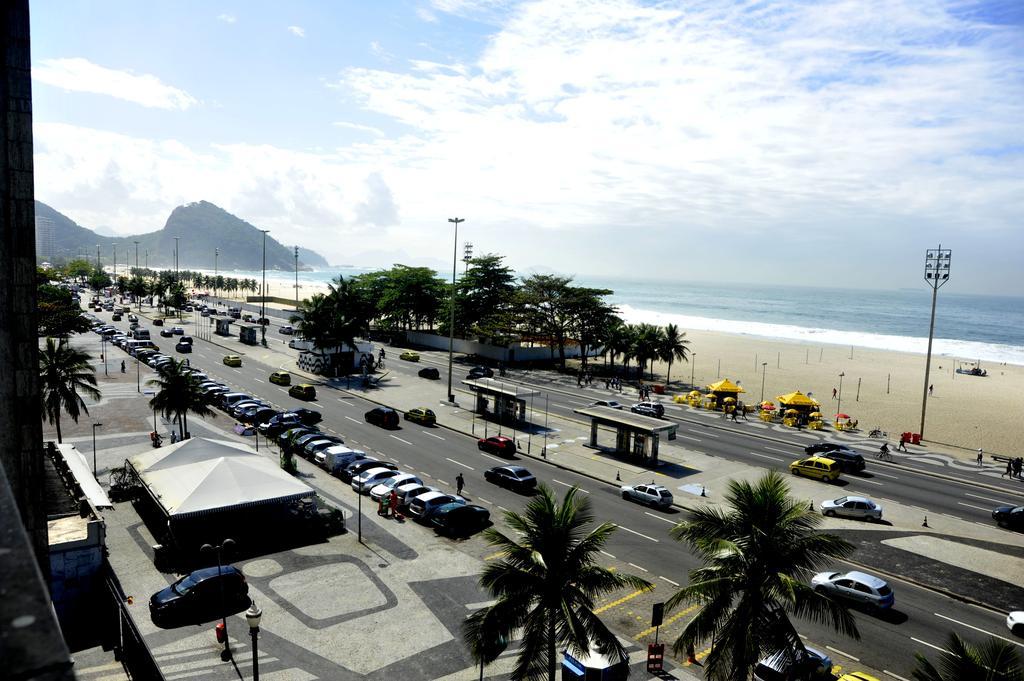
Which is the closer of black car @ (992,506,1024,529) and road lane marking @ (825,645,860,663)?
road lane marking @ (825,645,860,663)

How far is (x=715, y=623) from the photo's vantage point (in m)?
16.1

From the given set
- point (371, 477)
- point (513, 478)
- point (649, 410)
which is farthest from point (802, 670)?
point (649, 410)

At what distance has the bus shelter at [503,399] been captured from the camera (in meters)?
51.4

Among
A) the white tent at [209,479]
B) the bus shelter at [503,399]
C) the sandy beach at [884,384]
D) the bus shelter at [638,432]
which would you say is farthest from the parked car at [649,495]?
the sandy beach at [884,384]

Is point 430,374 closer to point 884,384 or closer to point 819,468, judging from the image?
point 819,468

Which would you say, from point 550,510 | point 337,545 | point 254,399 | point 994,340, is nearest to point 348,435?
point 254,399

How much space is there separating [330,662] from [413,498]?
12938 mm

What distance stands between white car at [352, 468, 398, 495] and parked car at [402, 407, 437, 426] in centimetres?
1498

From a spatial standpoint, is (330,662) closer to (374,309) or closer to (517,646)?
(517,646)

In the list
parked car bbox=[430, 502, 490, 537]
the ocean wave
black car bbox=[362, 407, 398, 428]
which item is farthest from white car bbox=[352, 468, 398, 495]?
the ocean wave

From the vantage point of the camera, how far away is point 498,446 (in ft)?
143

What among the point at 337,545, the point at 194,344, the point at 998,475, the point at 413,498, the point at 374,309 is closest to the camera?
the point at 337,545

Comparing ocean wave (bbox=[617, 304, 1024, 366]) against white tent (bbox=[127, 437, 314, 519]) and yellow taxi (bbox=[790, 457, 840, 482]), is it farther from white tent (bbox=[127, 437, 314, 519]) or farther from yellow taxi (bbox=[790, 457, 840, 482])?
white tent (bbox=[127, 437, 314, 519])

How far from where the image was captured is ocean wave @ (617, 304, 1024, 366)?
4857 inches
